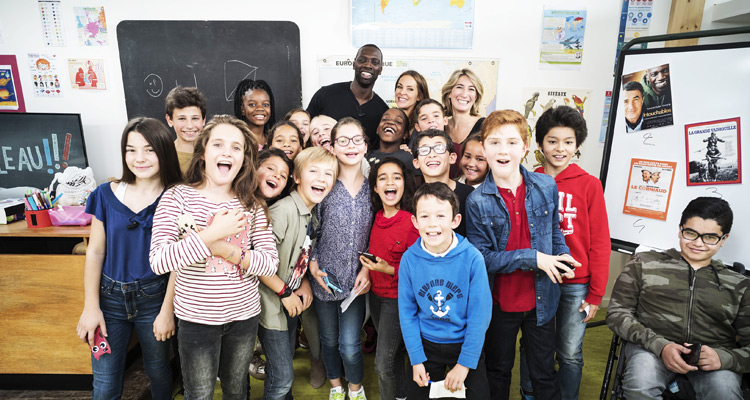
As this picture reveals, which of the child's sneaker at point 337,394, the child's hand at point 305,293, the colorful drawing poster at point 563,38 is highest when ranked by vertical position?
the colorful drawing poster at point 563,38

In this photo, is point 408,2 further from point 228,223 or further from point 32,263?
point 32,263

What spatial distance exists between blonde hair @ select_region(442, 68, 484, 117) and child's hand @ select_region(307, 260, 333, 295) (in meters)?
1.42

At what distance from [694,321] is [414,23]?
253 centimetres

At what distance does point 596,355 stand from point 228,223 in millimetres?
2546

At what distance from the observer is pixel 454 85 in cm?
238

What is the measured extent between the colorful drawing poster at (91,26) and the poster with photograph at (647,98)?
3.73 m

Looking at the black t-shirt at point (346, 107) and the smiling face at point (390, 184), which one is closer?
the smiling face at point (390, 184)

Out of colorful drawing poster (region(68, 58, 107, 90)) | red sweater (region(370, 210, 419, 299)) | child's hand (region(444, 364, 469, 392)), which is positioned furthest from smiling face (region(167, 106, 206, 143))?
child's hand (region(444, 364, 469, 392))

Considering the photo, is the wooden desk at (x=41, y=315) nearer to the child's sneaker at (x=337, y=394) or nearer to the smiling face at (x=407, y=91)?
the child's sneaker at (x=337, y=394)

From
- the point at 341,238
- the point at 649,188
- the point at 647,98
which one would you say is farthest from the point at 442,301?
the point at 647,98

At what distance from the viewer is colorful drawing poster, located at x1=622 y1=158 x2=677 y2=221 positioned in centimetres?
204

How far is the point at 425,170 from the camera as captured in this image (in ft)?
5.74

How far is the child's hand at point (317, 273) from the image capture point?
172cm

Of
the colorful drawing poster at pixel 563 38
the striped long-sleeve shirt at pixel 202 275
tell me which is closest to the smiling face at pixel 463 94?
the colorful drawing poster at pixel 563 38
